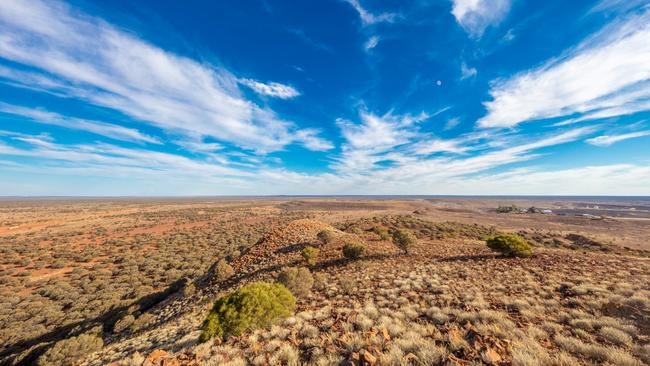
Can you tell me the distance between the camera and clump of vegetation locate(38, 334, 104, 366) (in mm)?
9219

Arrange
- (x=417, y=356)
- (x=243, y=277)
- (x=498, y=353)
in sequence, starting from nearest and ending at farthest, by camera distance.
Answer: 1. (x=498, y=353)
2. (x=417, y=356)
3. (x=243, y=277)

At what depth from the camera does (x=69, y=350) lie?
9.54m

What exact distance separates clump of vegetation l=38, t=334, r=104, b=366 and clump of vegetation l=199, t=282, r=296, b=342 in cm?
615

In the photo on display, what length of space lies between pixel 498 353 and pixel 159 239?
4328 centimetres

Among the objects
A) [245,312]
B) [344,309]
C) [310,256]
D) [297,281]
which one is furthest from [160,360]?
[310,256]

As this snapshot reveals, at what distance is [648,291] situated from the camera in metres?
8.09

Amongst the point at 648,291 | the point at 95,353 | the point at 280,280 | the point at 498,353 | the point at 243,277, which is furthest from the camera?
the point at 243,277

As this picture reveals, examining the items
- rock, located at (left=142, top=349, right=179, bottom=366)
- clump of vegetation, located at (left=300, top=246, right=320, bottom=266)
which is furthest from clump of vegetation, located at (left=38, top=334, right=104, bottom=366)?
clump of vegetation, located at (left=300, top=246, right=320, bottom=266)

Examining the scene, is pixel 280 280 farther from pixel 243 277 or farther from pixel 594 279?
pixel 594 279

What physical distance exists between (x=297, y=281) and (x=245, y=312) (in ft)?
13.1

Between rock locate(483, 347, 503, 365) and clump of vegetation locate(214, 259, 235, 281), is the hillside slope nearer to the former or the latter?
rock locate(483, 347, 503, 365)

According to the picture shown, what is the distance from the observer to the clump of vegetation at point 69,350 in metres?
9.22

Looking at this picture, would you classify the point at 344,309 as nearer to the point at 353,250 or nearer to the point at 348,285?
the point at 348,285

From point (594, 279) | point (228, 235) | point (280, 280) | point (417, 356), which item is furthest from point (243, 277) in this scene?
point (228, 235)
